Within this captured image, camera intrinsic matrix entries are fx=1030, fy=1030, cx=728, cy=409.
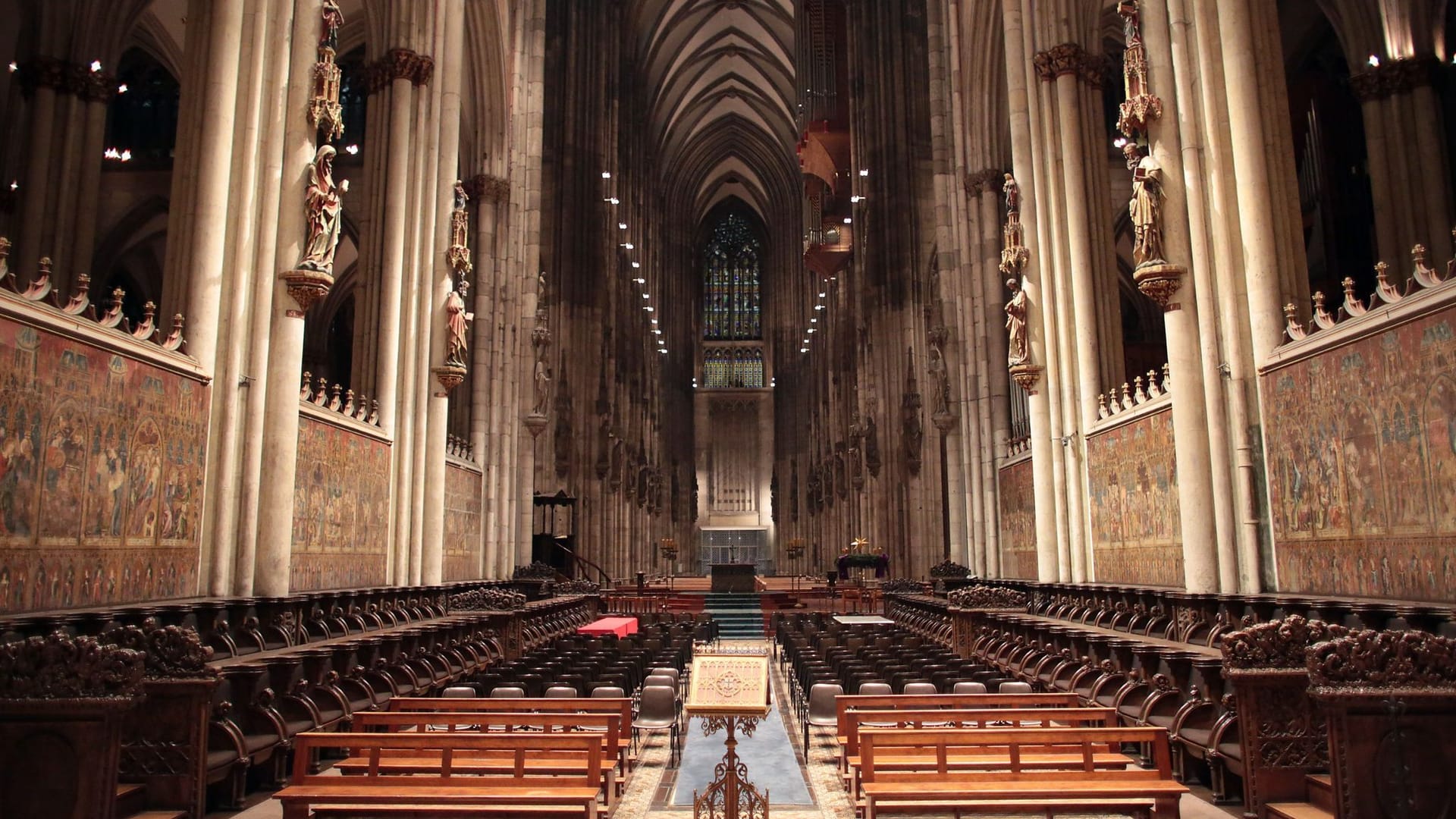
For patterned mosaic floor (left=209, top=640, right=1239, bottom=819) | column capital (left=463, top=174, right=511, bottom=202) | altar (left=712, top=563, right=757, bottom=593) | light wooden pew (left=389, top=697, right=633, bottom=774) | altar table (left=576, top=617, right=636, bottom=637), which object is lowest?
patterned mosaic floor (left=209, top=640, right=1239, bottom=819)

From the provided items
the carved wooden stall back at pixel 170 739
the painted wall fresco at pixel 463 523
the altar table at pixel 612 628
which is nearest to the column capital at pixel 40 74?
the painted wall fresco at pixel 463 523

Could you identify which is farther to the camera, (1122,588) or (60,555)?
(1122,588)

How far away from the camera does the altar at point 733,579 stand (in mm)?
33438

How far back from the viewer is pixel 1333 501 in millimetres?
9922

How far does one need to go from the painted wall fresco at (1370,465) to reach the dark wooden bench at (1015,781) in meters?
4.43

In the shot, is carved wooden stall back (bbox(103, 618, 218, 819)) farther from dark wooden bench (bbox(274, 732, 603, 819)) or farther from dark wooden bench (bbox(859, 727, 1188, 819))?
dark wooden bench (bbox(859, 727, 1188, 819))

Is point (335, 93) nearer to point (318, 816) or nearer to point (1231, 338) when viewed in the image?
point (318, 816)

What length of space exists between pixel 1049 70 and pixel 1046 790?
1610 centimetres

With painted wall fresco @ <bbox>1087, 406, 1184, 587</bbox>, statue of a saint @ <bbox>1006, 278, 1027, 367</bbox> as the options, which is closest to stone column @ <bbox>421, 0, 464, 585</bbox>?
statue of a saint @ <bbox>1006, 278, 1027, 367</bbox>

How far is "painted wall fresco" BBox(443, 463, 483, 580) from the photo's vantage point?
2119 centimetres

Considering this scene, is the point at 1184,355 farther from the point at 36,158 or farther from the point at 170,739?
the point at 36,158

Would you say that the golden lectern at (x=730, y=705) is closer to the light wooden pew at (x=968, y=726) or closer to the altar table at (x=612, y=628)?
the light wooden pew at (x=968, y=726)

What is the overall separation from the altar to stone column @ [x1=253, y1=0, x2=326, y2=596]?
21.6m

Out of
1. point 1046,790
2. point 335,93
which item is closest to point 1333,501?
point 1046,790
